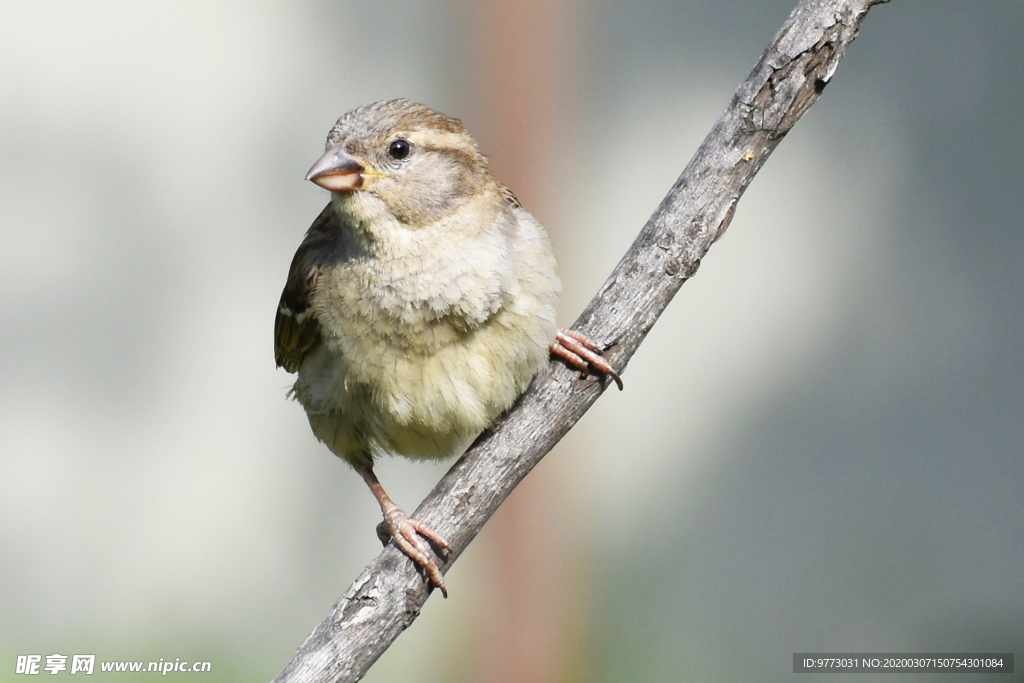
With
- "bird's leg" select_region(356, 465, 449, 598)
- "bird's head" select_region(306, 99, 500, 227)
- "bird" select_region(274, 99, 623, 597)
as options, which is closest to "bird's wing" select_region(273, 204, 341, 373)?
"bird" select_region(274, 99, 623, 597)

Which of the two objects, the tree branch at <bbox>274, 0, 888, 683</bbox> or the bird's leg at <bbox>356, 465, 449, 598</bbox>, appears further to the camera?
the bird's leg at <bbox>356, 465, 449, 598</bbox>

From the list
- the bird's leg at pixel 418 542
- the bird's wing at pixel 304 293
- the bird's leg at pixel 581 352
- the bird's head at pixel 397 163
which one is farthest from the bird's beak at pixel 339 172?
the bird's leg at pixel 418 542

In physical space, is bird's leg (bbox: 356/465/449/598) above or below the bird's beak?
below

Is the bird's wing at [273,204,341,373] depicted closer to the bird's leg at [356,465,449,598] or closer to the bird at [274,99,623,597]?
the bird at [274,99,623,597]

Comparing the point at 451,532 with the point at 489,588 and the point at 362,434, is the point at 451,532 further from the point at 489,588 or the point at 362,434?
the point at 489,588

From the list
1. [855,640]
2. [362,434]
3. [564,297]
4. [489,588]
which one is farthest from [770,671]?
[362,434]

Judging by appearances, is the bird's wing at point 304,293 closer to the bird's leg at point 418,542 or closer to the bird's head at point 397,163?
the bird's head at point 397,163

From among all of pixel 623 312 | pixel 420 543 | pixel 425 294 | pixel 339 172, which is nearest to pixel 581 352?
pixel 623 312

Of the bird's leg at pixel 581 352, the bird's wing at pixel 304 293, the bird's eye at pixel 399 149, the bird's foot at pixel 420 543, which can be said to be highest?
the bird's eye at pixel 399 149
